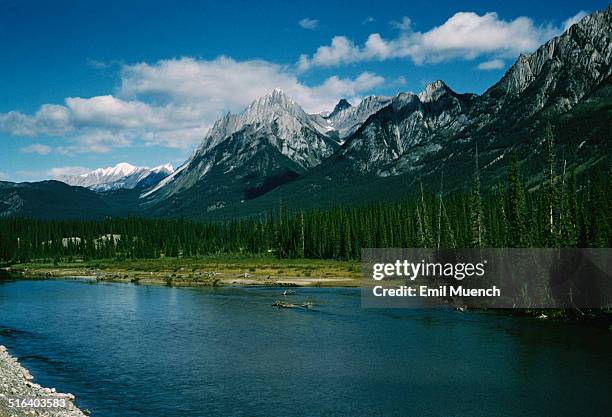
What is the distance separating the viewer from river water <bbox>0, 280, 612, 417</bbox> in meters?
37.2

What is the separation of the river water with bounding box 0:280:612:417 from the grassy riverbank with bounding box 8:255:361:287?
38.4m

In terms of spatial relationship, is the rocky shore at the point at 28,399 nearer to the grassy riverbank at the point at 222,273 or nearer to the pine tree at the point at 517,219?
the pine tree at the point at 517,219

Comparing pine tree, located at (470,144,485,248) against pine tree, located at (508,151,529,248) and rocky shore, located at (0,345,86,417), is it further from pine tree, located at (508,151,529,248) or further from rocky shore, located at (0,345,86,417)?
rocky shore, located at (0,345,86,417)

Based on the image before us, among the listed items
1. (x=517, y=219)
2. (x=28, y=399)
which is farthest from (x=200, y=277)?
(x=28, y=399)

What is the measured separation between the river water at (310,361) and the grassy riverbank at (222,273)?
38.4 metres

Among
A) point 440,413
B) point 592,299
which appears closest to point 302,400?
point 440,413

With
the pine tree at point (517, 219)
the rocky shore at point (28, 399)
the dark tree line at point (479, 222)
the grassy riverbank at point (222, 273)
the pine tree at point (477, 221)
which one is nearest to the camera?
the rocky shore at point (28, 399)

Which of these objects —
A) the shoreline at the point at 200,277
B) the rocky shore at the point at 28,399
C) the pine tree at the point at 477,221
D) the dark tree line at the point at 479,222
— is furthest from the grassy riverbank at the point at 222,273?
the rocky shore at the point at 28,399

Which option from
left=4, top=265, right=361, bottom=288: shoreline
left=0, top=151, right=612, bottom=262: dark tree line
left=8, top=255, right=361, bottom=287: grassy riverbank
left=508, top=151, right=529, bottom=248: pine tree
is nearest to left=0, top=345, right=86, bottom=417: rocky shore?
left=0, top=151, right=612, bottom=262: dark tree line

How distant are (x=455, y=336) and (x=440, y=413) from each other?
2395cm

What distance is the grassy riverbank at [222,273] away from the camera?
119 meters

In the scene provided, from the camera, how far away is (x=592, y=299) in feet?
227

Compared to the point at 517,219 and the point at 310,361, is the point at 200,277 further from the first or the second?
the point at 310,361

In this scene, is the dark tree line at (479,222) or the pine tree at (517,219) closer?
the dark tree line at (479,222)
